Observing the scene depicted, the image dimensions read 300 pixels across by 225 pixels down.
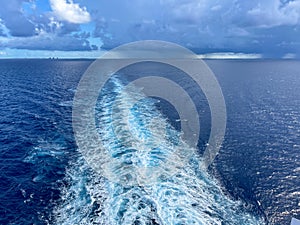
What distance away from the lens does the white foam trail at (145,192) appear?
52.2ft

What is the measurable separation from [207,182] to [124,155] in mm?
8737

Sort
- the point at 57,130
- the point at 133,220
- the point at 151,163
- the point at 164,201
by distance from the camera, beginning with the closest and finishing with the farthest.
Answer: the point at 133,220, the point at 164,201, the point at 151,163, the point at 57,130

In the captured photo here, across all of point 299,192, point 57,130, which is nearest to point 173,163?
point 299,192

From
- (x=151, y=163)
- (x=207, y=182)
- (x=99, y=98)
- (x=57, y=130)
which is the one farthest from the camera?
(x=99, y=98)

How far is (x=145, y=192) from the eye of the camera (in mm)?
18156

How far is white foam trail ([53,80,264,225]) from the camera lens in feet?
52.2

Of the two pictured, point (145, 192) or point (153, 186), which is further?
point (153, 186)

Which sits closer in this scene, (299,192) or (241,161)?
(299,192)

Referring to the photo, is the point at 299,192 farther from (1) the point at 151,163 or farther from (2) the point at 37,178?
(2) the point at 37,178

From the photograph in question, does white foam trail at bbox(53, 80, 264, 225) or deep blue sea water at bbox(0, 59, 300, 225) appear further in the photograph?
deep blue sea water at bbox(0, 59, 300, 225)

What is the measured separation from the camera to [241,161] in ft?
82.2

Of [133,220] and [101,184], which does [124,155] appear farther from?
[133,220]

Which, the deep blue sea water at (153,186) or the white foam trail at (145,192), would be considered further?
the deep blue sea water at (153,186)

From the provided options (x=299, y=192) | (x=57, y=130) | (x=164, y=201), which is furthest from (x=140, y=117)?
(x=299, y=192)
